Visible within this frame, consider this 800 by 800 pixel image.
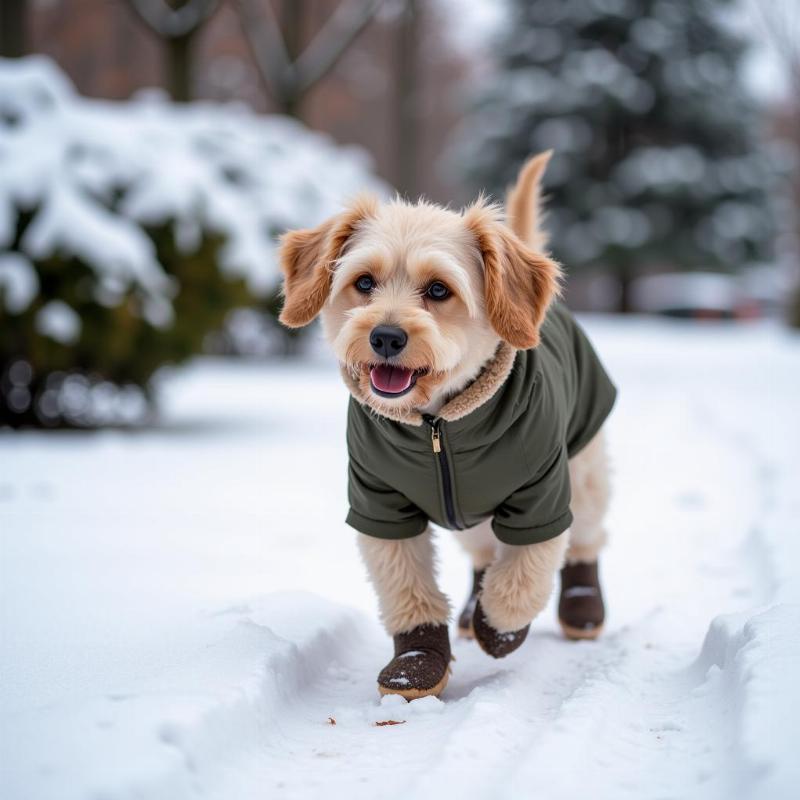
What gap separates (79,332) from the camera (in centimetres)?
738

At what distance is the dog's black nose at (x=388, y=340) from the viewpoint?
109 inches

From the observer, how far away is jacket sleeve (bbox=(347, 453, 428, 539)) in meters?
3.09

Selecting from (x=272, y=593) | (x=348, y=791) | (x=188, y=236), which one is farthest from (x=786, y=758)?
(x=188, y=236)

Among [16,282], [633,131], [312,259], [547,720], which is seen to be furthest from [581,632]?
[633,131]

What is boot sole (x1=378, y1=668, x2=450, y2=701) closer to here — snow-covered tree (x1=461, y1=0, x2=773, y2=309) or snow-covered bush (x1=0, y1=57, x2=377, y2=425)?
snow-covered bush (x1=0, y1=57, x2=377, y2=425)

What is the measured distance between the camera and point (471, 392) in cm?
295

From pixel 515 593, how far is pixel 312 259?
1.39 metres

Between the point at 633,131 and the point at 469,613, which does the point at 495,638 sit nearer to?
the point at 469,613

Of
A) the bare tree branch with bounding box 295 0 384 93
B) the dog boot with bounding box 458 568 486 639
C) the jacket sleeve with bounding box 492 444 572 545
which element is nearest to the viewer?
the jacket sleeve with bounding box 492 444 572 545

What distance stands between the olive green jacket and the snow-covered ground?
1.77 ft

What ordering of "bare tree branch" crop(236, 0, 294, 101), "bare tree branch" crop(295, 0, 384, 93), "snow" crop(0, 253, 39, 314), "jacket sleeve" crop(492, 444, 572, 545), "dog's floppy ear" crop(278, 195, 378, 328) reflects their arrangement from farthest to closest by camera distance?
"bare tree branch" crop(236, 0, 294, 101), "bare tree branch" crop(295, 0, 384, 93), "snow" crop(0, 253, 39, 314), "dog's floppy ear" crop(278, 195, 378, 328), "jacket sleeve" crop(492, 444, 572, 545)

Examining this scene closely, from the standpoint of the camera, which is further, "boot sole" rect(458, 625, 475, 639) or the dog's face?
"boot sole" rect(458, 625, 475, 639)

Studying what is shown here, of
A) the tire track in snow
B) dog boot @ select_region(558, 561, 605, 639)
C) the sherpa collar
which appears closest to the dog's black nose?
the sherpa collar

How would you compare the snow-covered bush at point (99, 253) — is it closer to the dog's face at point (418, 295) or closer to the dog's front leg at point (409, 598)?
the dog's face at point (418, 295)
